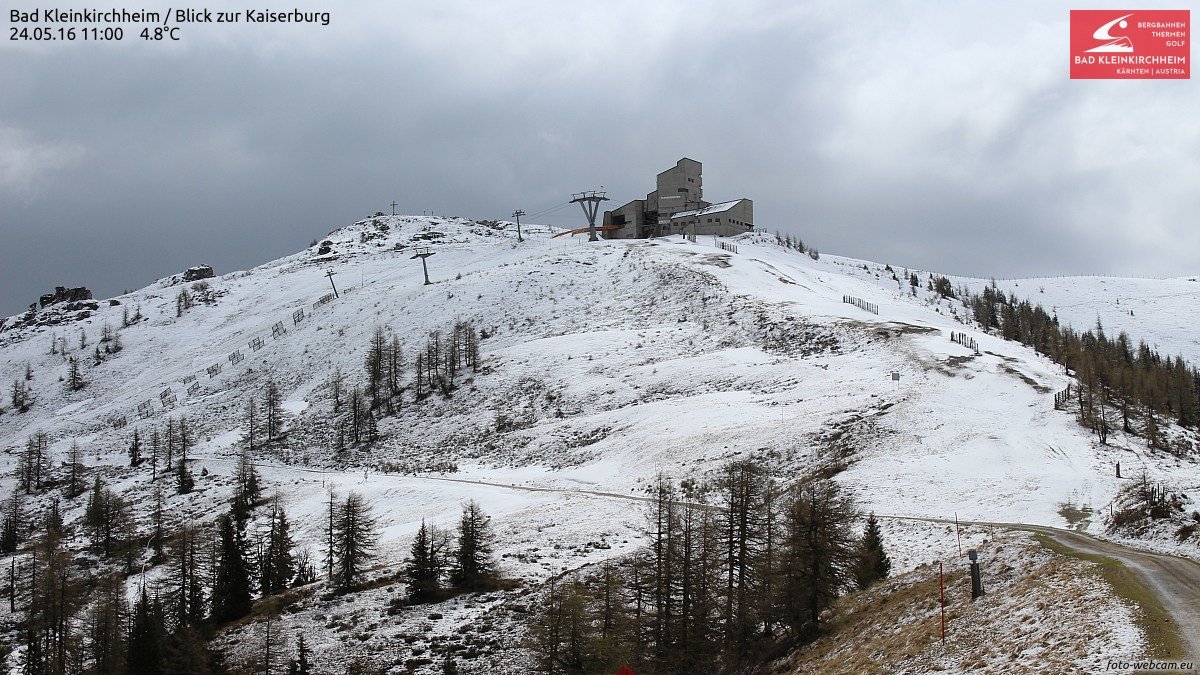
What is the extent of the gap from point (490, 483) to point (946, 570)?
3651 centimetres

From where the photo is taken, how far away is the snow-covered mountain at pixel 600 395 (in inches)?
1761

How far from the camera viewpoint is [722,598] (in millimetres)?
35719

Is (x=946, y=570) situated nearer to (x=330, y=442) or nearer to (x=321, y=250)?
(x=330, y=442)

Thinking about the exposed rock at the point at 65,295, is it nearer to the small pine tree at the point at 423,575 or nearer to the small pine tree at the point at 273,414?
the small pine tree at the point at 273,414

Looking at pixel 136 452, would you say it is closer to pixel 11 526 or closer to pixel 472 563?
pixel 11 526

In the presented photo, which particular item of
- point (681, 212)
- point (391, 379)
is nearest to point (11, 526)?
point (391, 379)

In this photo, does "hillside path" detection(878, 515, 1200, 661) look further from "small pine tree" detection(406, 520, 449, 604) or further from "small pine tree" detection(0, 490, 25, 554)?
"small pine tree" detection(0, 490, 25, 554)

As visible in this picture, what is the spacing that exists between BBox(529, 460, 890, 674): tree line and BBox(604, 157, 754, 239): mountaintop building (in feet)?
311

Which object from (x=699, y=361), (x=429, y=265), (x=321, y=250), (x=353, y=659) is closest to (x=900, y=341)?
(x=699, y=361)

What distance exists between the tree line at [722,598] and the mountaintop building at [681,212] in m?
94.7

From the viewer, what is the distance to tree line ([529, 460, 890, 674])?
29297 millimetres

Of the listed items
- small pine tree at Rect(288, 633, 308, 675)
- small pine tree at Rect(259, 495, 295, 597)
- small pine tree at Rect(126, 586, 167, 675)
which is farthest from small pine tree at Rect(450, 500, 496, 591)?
small pine tree at Rect(126, 586, 167, 675)

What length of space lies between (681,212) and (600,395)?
2675 inches

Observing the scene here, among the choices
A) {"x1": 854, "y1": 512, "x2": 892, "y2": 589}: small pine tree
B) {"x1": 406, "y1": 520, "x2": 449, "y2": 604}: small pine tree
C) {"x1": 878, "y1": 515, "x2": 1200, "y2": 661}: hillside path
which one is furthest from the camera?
{"x1": 406, "y1": 520, "x2": 449, "y2": 604}: small pine tree
